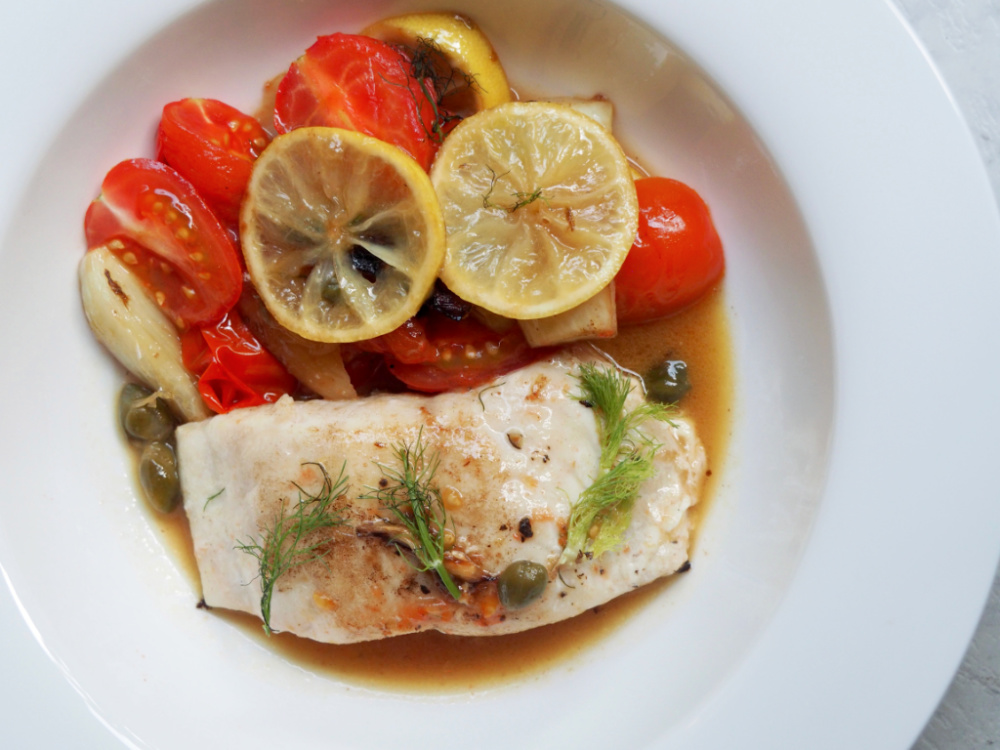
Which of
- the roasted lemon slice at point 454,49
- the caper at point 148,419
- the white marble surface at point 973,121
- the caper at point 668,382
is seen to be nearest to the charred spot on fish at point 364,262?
the roasted lemon slice at point 454,49

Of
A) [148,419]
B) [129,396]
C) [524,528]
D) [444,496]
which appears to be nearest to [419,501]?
[444,496]

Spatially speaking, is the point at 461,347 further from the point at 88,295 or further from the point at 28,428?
the point at 28,428

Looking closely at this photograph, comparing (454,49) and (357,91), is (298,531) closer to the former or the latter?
(357,91)

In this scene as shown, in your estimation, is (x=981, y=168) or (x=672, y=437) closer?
(x=981, y=168)

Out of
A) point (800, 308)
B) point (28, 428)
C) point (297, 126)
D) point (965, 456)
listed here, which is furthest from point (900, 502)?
point (28, 428)

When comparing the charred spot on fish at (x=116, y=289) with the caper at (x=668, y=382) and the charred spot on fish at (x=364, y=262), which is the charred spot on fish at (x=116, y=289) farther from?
the caper at (x=668, y=382)
